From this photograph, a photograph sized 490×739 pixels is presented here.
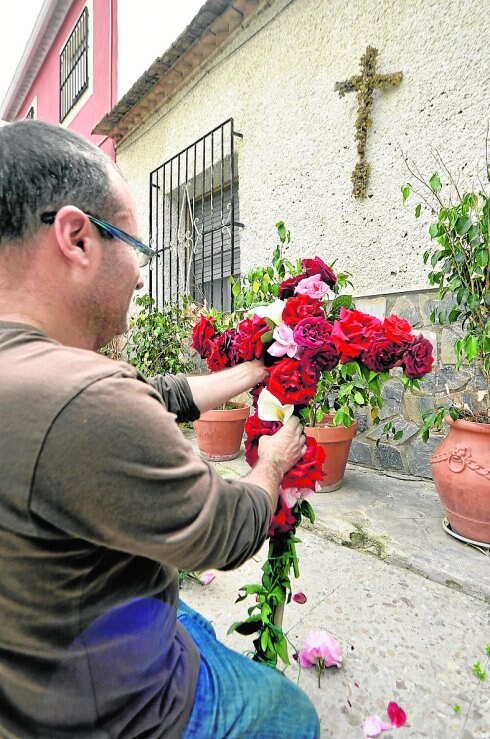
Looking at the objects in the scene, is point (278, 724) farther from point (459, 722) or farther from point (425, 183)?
point (425, 183)

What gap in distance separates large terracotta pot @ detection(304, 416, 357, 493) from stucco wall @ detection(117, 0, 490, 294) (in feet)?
3.88

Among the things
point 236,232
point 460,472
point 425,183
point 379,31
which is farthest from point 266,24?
point 460,472

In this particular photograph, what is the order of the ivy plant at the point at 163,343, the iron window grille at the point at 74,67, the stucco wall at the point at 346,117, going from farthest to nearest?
1. the iron window grille at the point at 74,67
2. the ivy plant at the point at 163,343
3. the stucco wall at the point at 346,117

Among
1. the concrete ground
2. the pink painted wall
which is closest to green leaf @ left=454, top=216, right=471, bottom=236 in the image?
the concrete ground

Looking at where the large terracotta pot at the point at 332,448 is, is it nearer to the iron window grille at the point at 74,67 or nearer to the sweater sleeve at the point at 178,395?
the sweater sleeve at the point at 178,395

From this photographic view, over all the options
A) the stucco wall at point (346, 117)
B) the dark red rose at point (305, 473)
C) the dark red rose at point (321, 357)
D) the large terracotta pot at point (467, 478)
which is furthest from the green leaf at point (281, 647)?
the stucco wall at point (346, 117)

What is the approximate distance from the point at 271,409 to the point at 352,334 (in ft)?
1.05

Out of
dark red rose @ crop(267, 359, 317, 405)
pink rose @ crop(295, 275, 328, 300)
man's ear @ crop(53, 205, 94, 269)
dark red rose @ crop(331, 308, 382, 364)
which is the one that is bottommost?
dark red rose @ crop(267, 359, 317, 405)

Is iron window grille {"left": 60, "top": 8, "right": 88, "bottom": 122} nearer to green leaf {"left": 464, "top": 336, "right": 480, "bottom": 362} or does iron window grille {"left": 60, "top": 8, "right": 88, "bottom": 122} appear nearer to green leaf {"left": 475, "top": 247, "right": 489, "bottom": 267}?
green leaf {"left": 475, "top": 247, "right": 489, "bottom": 267}

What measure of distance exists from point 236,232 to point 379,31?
2319 millimetres

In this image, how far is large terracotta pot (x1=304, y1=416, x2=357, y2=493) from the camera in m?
2.88

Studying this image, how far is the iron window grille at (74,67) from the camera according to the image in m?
8.29

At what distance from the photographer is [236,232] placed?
499cm

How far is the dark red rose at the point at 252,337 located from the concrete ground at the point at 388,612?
117cm
